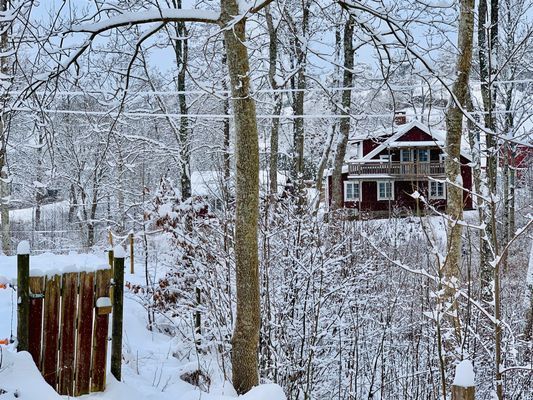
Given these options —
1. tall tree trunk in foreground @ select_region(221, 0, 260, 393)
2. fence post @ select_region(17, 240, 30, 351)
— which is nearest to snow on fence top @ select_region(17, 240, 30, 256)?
fence post @ select_region(17, 240, 30, 351)

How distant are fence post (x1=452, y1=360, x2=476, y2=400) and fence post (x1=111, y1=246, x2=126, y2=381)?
12.3 ft

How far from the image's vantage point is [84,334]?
17.0 ft

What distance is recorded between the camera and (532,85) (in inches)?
674

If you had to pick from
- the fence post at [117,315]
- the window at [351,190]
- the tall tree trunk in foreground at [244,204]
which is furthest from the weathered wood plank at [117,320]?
the window at [351,190]

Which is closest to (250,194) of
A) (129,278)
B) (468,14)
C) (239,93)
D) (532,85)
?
(239,93)

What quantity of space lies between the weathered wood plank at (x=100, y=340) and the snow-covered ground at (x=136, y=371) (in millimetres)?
117

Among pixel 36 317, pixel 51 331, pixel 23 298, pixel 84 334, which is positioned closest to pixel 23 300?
pixel 23 298

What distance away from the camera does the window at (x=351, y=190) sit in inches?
1361

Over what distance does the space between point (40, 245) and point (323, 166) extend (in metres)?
14.7

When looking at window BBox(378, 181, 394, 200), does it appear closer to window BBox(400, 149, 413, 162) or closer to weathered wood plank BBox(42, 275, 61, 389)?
window BBox(400, 149, 413, 162)

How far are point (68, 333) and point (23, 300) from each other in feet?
1.83

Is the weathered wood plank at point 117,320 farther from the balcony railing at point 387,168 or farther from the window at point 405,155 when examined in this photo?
the window at point 405,155

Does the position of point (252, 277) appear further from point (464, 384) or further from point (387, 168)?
point (387, 168)

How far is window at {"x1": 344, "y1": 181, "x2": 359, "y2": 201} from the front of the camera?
34.6 m
